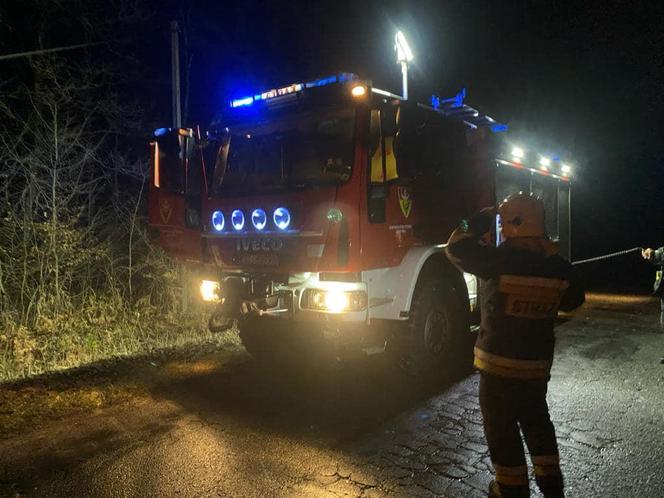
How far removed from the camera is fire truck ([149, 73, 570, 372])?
454cm

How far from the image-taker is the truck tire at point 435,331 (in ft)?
17.0

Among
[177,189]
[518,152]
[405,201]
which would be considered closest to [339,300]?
[405,201]

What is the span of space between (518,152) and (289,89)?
11.9 feet

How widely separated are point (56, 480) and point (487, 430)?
106 inches

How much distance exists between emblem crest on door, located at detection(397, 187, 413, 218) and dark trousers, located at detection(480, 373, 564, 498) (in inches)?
102

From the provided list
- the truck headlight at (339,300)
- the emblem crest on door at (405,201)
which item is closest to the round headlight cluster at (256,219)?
the truck headlight at (339,300)

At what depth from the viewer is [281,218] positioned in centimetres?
482

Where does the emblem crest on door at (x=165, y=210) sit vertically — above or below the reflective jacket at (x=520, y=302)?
above

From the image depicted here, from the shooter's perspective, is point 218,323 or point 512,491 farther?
point 218,323

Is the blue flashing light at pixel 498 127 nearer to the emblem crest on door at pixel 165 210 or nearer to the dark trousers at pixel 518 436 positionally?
the emblem crest on door at pixel 165 210

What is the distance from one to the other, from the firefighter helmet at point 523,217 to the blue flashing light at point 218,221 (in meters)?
3.28

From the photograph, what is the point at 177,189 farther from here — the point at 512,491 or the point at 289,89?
the point at 512,491

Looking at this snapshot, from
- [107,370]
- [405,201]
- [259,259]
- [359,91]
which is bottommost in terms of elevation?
[107,370]

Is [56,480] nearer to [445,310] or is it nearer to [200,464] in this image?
[200,464]
